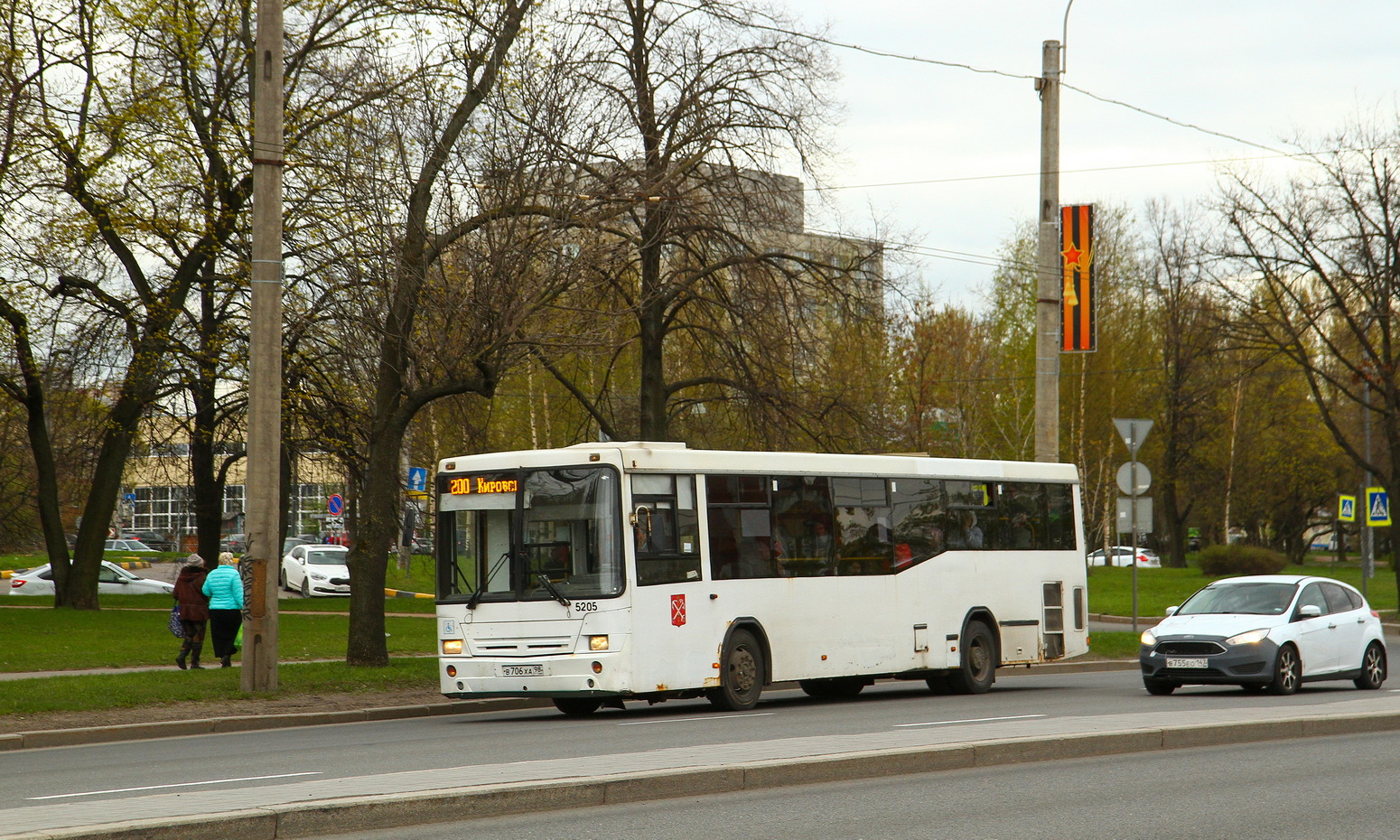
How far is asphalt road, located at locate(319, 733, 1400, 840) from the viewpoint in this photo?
817cm

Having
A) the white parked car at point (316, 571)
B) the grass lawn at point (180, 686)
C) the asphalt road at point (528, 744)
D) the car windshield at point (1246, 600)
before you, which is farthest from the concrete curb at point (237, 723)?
the white parked car at point (316, 571)

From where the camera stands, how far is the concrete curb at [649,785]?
7656 mm

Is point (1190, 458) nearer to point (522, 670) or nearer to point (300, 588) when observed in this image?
point (300, 588)

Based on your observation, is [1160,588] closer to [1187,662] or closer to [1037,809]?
[1187,662]

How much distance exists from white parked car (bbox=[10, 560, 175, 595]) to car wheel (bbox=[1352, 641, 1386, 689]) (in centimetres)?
3436

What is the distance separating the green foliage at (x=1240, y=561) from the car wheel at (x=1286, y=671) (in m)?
32.5

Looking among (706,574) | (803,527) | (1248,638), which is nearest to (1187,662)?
(1248,638)

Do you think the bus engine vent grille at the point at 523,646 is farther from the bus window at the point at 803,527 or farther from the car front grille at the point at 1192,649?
the car front grille at the point at 1192,649

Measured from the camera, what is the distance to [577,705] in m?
17.6

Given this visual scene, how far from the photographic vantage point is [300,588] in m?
45.9

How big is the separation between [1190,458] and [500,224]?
4835 cm

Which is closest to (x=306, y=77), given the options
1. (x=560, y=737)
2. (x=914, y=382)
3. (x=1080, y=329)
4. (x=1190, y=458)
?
(x=1080, y=329)

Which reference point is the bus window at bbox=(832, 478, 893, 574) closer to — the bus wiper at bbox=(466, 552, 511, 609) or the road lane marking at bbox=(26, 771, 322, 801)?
→ the bus wiper at bbox=(466, 552, 511, 609)

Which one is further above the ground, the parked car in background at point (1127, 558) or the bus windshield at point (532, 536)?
the bus windshield at point (532, 536)
